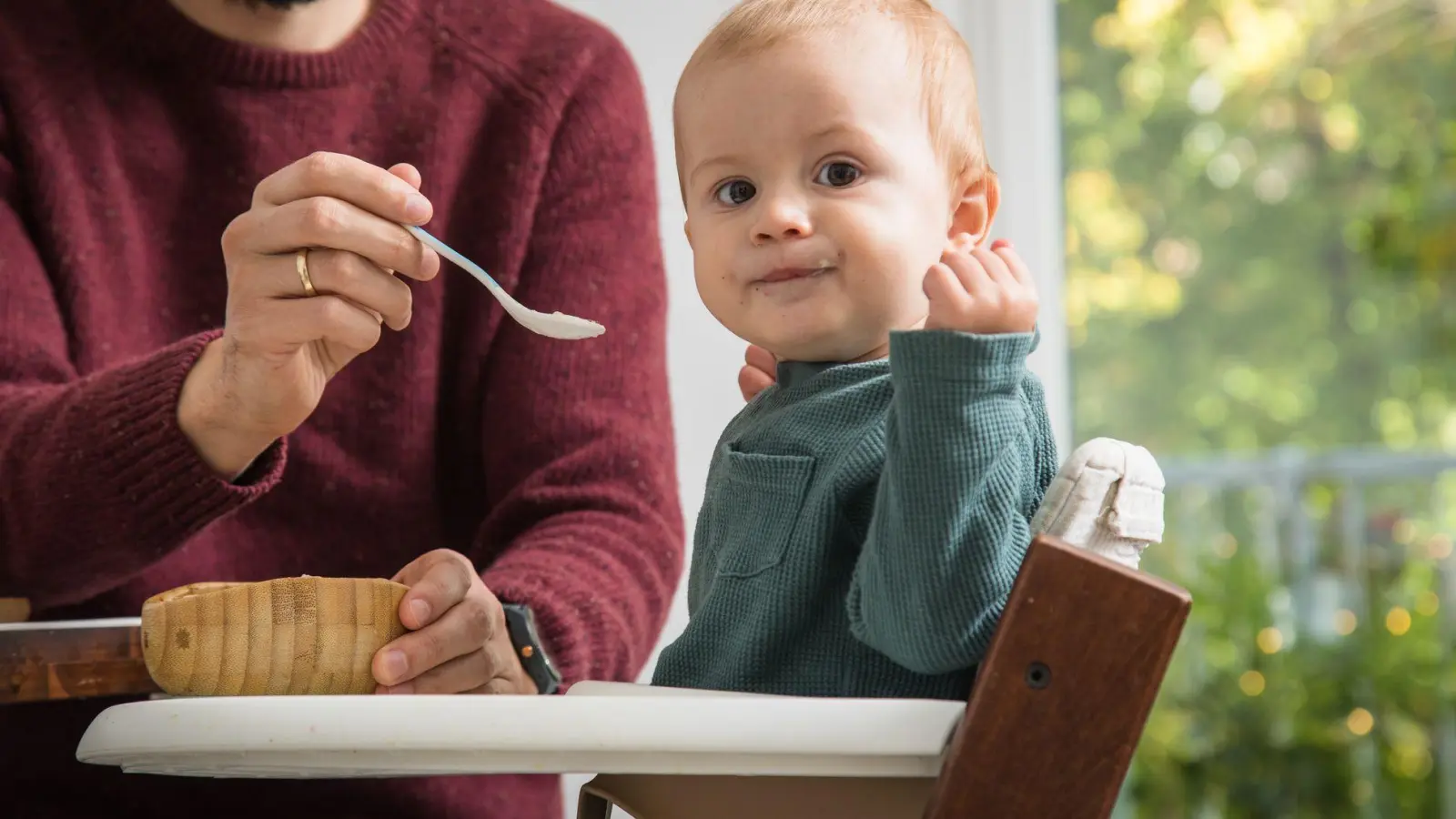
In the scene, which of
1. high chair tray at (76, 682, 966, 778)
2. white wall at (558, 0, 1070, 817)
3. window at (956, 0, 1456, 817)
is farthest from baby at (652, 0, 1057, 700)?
window at (956, 0, 1456, 817)

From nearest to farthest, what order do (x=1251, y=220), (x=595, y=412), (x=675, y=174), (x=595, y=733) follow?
(x=595, y=733) < (x=595, y=412) < (x=675, y=174) < (x=1251, y=220)

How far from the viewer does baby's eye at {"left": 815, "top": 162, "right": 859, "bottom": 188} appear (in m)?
0.68

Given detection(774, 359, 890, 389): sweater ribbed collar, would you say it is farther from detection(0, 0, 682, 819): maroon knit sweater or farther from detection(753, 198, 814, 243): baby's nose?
detection(0, 0, 682, 819): maroon knit sweater

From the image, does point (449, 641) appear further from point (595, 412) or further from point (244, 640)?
point (595, 412)

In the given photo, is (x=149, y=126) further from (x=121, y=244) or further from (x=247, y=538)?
(x=247, y=538)

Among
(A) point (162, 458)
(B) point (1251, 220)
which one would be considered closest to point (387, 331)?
(A) point (162, 458)

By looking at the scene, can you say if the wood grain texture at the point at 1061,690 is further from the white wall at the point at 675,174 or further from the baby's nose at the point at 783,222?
the white wall at the point at 675,174

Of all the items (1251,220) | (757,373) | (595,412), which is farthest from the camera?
(1251,220)

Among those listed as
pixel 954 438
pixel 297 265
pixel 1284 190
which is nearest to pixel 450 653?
pixel 297 265

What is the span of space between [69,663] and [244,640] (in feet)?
0.52

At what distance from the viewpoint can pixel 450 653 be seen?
30.1 inches

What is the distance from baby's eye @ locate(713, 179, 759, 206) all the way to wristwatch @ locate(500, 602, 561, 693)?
323 millimetres

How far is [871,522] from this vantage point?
0.61 metres

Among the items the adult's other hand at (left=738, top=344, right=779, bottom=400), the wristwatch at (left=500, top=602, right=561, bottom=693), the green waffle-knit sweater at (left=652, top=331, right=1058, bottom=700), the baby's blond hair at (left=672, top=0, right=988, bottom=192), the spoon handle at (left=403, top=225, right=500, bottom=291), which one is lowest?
the wristwatch at (left=500, top=602, right=561, bottom=693)
